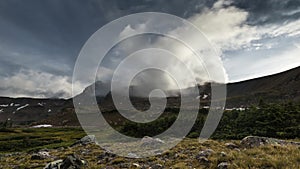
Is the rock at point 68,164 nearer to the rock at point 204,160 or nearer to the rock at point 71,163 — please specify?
the rock at point 71,163

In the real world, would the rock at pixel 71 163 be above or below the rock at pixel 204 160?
above

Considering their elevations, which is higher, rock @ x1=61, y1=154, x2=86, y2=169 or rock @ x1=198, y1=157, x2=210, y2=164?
rock @ x1=61, y1=154, x2=86, y2=169

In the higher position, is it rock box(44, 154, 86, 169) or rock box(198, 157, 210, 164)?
rock box(44, 154, 86, 169)

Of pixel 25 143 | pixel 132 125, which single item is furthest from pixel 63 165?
pixel 25 143

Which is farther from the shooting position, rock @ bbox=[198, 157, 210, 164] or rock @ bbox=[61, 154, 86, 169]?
rock @ bbox=[61, 154, 86, 169]

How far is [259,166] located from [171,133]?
3533 cm

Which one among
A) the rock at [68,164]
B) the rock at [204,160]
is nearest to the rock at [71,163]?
the rock at [68,164]

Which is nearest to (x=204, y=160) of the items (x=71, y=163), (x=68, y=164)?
(x=71, y=163)

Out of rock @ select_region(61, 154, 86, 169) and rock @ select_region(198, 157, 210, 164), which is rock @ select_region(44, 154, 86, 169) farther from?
rock @ select_region(198, 157, 210, 164)

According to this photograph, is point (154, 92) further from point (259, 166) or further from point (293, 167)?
point (293, 167)

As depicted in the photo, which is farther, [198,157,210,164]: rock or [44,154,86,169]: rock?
[44,154,86,169]: rock

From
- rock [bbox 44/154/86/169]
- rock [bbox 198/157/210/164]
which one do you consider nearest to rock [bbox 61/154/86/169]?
rock [bbox 44/154/86/169]

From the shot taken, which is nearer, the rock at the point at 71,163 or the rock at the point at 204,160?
the rock at the point at 204,160

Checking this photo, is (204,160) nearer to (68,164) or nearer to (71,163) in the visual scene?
(71,163)
